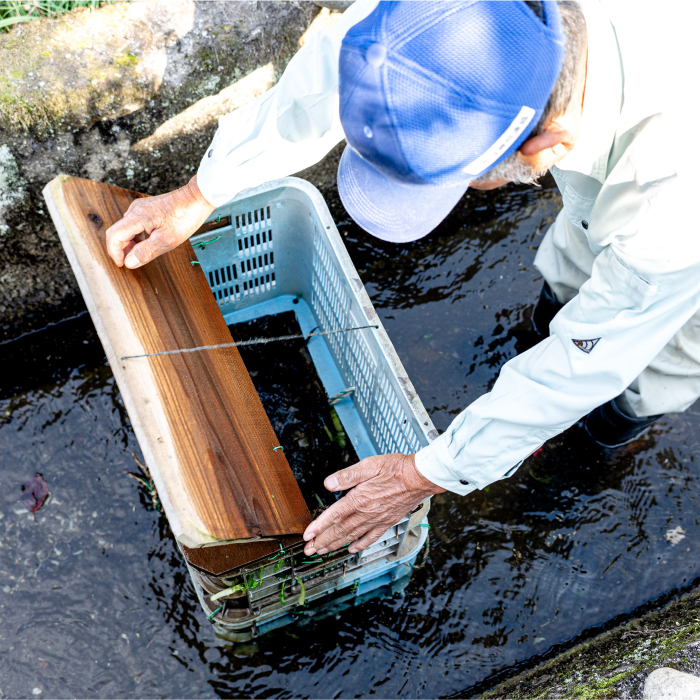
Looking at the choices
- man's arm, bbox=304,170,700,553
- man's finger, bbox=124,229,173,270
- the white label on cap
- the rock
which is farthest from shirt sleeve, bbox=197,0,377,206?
the rock

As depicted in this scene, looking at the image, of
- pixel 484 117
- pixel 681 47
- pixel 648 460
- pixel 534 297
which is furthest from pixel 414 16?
pixel 648 460

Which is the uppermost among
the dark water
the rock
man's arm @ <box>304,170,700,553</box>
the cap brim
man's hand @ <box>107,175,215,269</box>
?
man's hand @ <box>107,175,215,269</box>

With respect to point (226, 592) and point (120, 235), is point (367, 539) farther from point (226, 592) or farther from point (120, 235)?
point (120, 235)

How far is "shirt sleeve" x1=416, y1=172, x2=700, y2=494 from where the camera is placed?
1.16 metres

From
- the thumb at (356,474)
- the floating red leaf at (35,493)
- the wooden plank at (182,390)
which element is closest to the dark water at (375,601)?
the floating red leaf at (35,493)

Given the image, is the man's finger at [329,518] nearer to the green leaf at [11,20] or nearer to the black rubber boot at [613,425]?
the black rubber boot at [613,425]

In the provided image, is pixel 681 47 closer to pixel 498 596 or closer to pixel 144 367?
pixel 144 367

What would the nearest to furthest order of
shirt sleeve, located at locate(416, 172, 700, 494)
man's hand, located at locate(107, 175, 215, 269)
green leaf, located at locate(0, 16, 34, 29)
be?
1. shirt sleeve, located at locate(416, 172, 700, 494)
2. man's hand, located at locate(107, 175, 215, 269)
3. green leaf, located at locate(0, 16, 34, 29)

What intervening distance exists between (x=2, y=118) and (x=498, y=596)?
2117 mm

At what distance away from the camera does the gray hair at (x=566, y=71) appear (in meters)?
1.05

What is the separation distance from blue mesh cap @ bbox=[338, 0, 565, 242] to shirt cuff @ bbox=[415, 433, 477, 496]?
22.5 inches

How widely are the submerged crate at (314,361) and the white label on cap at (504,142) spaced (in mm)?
591

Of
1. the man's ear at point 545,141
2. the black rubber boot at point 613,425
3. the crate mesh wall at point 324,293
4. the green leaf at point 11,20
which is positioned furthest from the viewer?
the black rubber boot at point 613,425

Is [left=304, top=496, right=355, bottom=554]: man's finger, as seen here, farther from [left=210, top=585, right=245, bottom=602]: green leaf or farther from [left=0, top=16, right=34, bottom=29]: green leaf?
[left=0, top=16, right=34, bottom=29]: green leaf
